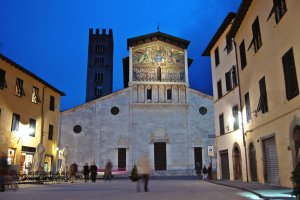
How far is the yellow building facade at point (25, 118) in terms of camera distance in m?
24.2

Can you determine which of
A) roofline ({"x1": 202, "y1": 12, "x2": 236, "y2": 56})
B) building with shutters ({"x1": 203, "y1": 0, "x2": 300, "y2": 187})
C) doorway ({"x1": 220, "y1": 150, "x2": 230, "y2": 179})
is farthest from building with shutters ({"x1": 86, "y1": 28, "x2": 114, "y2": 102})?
building with shutters ({"x1": 203, "y1": 0, "x2": 300, "y2": 187})

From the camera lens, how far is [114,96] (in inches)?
1612

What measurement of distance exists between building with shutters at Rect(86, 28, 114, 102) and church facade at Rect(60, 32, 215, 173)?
33.9 m

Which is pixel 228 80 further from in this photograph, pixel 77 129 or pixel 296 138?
pixel 77 129

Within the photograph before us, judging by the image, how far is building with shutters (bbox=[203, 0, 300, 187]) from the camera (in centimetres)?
1352

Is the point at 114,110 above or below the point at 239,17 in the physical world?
below

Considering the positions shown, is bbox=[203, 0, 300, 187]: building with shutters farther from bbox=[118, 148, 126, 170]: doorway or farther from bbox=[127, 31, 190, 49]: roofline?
bbox=[127, 31, 190, 49]: roofline

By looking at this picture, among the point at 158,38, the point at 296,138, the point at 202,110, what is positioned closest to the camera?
the point at 296,138

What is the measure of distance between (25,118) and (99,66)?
50562mm

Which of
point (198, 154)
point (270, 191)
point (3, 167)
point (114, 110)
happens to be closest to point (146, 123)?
point (114, 110)

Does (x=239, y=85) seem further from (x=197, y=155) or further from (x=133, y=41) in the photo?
(x=133, y=41)

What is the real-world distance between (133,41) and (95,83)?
34.3m

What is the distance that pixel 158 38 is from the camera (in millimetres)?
43500

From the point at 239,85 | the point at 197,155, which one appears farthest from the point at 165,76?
the point at 239,85
